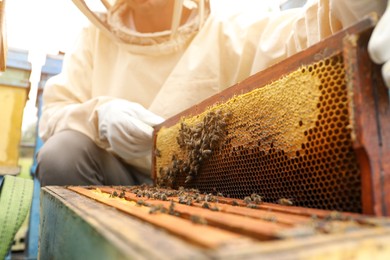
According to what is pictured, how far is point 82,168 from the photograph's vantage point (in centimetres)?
237

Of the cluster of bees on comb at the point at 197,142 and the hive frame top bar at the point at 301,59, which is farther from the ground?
the hive frame top bar at the point at 301,59

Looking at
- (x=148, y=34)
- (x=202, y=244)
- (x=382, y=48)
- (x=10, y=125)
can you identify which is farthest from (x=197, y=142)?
(x=10, y=125)

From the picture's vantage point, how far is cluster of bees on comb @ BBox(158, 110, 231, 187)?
1.30 meters

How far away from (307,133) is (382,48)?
0.31 meters

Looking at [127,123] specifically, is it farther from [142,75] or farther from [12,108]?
[12,108]

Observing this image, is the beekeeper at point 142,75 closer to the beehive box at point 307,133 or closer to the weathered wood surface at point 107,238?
the beehive box at point 307,133

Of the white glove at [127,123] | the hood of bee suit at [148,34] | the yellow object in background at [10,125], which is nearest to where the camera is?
the white glove at [127,123]

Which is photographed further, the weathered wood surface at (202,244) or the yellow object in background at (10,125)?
Answer: the yellow object in background at (10,125)

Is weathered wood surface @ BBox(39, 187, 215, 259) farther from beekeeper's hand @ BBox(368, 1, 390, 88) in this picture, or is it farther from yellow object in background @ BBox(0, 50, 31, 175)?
yellow object in background @ BBox(0, 50, 31, 175)

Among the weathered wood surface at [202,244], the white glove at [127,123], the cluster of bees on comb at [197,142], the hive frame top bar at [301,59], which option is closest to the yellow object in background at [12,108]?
the white glove at [127,123]

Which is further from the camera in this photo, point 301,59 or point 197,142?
point 197,142

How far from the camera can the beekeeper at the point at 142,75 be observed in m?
2.06

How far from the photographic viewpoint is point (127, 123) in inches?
78.5

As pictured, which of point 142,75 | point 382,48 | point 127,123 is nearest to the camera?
point 382,48
